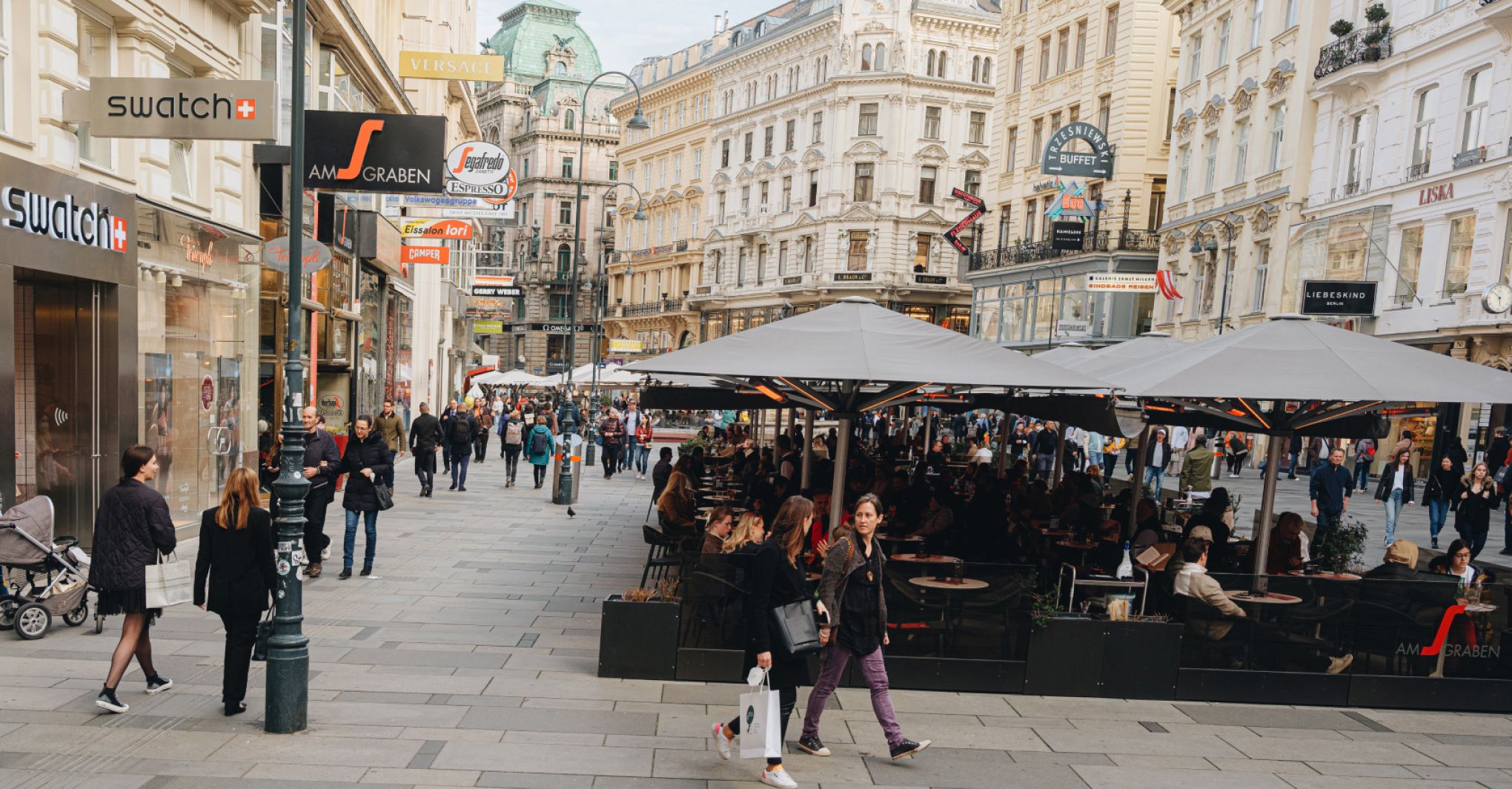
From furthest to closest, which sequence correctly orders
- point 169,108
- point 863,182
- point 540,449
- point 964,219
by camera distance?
point 863,182 → point 964,219 → point 540,449 → point 169,108

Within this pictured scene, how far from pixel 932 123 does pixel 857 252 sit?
821 cm

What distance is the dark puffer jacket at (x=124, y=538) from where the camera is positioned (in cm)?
716

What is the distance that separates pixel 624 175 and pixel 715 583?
78171 mm

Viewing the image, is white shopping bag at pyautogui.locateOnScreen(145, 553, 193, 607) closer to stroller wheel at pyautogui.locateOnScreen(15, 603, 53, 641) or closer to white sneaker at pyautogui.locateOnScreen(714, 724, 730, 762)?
stroller wheel at pyautogui.locateOnScreen(15, 603, 53, 641)

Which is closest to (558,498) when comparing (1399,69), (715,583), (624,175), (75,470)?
(75,470)

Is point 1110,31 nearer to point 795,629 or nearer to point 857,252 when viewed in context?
point 857,252

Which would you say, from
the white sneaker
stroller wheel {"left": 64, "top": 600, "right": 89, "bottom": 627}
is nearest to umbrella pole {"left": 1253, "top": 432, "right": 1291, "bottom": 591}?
the white sneaker

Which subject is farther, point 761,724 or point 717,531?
point 717,531

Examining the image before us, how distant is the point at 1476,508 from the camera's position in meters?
16.2

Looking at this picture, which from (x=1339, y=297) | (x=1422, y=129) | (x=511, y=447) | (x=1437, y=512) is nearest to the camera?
(x=1437, y=512)

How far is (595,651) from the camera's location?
30.5 ft

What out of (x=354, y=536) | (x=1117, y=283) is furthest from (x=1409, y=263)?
(x=354, y=536)

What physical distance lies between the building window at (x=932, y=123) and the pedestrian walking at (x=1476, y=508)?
47.6 meters

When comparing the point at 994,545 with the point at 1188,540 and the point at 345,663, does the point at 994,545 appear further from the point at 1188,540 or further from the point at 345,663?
the point at 345,663
